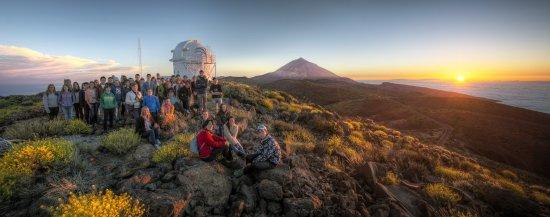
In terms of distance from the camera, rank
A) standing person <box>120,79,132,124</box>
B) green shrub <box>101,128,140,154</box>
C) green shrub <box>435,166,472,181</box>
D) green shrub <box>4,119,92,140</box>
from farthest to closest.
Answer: green shrub <box>435,166,472,181</box> → standing person <box>120,79,132,124</box> → green shrub <box>4,119,92,140</box> → green shrub <box>101,128,140,154</box>

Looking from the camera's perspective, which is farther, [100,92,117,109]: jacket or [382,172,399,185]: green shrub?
[100,92,117,109]: jacket

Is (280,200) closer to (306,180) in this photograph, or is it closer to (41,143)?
(306,180)

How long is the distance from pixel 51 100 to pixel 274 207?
33.3 feet

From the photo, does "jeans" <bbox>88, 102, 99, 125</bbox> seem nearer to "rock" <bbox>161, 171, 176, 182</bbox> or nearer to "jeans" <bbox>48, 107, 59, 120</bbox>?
"jeans" <bbox>48, 107, 59, 120</bbox>

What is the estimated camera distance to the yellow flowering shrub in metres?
4.50

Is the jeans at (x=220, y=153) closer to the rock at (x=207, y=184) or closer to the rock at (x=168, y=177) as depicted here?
the rock at (x=207, y=184)

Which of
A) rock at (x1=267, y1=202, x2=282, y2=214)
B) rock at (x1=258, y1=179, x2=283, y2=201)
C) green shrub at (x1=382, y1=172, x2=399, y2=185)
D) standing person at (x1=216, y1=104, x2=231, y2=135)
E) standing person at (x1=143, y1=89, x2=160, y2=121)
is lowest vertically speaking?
green shrub at (x1=382, y1=172, x2=399, y2=185)

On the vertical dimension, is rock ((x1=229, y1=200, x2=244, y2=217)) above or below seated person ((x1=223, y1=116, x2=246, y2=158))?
below

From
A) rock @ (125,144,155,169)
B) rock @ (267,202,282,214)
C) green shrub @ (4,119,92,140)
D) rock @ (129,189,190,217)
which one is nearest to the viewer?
rock @ (129,189,190,217)

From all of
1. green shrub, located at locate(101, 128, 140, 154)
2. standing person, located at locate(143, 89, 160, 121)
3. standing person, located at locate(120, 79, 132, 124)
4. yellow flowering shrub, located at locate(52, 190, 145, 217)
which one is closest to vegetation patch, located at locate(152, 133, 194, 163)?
green shrub, located at locate(101, 128, 140, 154)

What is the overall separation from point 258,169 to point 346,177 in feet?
9.15

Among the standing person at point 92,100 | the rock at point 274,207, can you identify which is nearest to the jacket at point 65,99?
the standing person at point 92,100

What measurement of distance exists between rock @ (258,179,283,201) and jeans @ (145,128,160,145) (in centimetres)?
429

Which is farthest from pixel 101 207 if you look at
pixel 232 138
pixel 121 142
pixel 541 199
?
pixel 541 199
